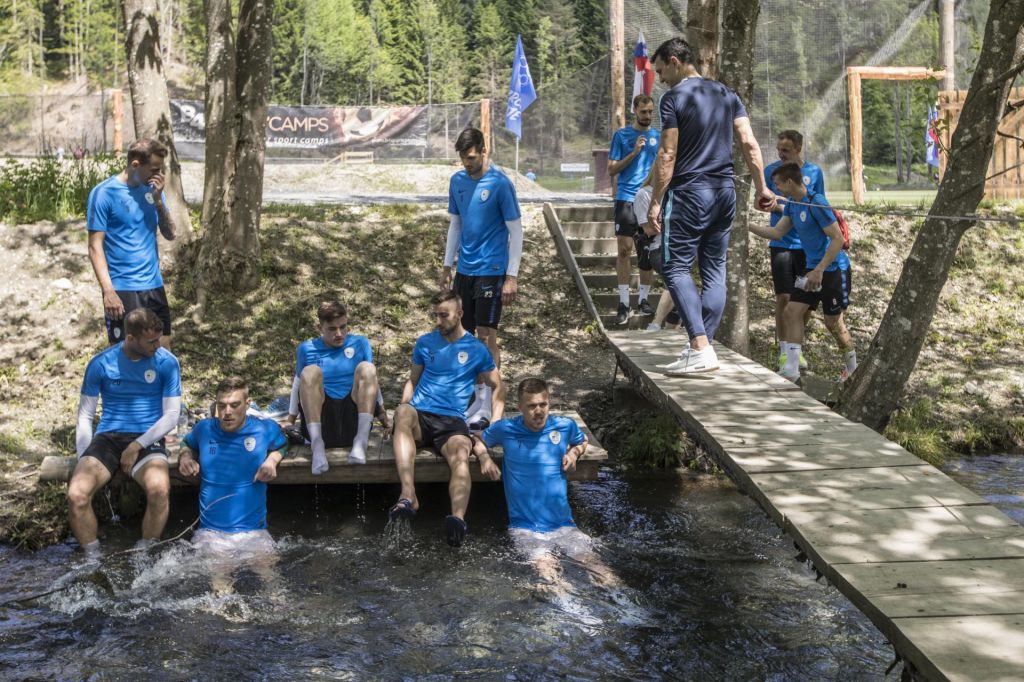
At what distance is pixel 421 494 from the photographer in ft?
27.5

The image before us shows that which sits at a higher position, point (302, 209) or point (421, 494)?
point (302, 209)

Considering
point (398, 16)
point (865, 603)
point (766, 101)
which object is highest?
point (398, 16)

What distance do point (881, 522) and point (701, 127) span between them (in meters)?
3.27

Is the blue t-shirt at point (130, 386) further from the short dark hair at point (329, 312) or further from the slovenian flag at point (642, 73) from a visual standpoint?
the slovenian flag at point (642, 73)

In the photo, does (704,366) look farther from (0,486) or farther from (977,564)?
(0,486)

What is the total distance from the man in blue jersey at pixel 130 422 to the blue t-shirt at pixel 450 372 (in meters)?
1.66

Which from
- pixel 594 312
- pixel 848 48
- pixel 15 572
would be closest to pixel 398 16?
pixel 848 48

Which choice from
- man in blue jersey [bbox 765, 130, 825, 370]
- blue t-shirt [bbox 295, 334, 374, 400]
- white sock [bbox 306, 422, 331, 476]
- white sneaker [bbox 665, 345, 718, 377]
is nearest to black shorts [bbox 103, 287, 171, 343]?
blue t-shirt [bbox 295, 334, 374, 400]

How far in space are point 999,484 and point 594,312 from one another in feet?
15.0

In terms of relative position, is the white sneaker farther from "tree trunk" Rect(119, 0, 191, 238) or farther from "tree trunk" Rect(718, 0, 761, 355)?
"tree trunk" Rect(119, 0, 191, 238)

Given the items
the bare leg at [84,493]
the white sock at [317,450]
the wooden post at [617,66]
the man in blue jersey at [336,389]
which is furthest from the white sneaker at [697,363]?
the wooden post at [617,66]

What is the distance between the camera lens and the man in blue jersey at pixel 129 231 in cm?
758

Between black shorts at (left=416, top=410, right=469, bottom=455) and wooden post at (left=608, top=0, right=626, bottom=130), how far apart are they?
8.95 m

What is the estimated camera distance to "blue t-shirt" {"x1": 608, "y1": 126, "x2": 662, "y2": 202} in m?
10.8
